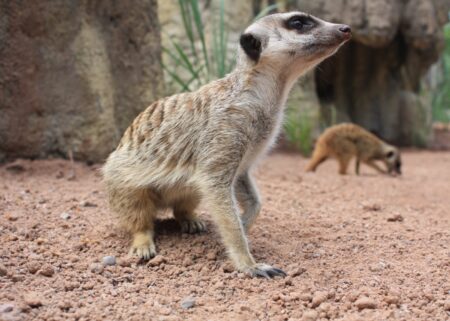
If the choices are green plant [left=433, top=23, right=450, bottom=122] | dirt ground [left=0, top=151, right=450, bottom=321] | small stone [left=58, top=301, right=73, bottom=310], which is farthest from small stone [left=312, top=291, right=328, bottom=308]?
green plant [left=433, top=23, right=450, bottom=122]

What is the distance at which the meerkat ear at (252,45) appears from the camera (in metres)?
2.26

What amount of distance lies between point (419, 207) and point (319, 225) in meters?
1.09

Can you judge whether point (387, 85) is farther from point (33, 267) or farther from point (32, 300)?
point (32, 300)

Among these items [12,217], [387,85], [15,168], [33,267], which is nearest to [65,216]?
[12,217]

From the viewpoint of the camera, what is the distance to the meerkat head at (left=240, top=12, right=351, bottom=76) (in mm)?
2234

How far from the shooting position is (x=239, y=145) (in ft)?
7.04

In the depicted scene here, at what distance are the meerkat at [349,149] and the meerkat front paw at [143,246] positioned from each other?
386cm

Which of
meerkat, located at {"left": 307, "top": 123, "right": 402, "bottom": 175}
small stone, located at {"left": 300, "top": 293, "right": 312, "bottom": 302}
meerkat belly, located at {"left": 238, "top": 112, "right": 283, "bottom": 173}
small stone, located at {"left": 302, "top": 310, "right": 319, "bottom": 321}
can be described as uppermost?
meerkat belly, located at {"left": 238, "top": 112, "right": 283, "bottom": 173}

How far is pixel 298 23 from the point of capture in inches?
89.1

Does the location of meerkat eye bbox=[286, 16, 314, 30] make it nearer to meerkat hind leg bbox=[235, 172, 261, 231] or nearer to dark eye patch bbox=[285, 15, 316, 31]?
dark eye patch bbox=[285, 15, 316, 31]

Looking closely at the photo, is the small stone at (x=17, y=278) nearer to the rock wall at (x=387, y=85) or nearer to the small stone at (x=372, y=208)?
the small stone at (x=372, y=208)

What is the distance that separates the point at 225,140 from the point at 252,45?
1.42ft

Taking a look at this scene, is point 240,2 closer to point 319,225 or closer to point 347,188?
point 347,188

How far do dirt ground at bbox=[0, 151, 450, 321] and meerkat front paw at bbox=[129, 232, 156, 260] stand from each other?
0.18 ft
